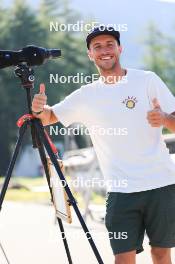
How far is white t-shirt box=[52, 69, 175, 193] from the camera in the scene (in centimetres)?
372

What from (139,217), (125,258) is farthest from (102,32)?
(125,258)

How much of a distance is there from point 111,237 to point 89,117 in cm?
62

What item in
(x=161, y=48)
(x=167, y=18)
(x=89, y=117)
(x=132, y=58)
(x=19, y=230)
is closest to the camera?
(x=89, y=117)

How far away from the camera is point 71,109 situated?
12.8 ft

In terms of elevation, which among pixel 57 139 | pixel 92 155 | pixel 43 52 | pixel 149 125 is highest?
pixel 43 52

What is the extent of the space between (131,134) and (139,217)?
0.43 metres

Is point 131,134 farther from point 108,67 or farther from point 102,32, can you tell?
point 102,32

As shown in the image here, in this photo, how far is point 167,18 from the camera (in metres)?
66.7

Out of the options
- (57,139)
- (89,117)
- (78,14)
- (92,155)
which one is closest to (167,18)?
(78,14)

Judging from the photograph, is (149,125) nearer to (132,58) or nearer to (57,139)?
(57,139)

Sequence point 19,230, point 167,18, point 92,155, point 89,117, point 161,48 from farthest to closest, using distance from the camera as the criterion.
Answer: point 167,18 → point 161,48 → point 92,155 → point 19,230 → point 89,117

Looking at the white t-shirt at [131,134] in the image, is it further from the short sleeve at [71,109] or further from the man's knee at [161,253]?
the man's knee at [161,253]

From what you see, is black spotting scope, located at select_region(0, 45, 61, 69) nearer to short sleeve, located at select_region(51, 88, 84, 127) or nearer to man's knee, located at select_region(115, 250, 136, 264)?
short sleeve, located at select_region(51, 88, 84, 127)

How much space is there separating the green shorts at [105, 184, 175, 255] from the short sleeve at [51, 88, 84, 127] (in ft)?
1.48
